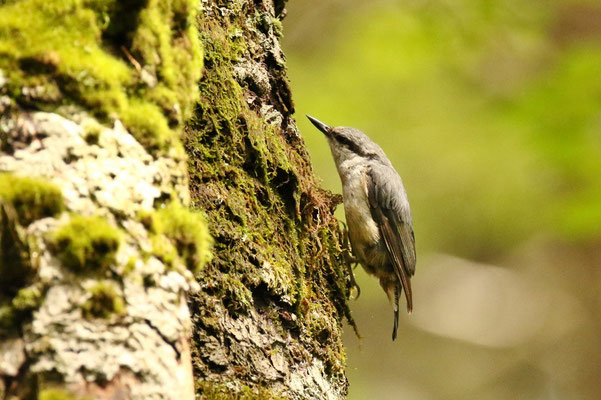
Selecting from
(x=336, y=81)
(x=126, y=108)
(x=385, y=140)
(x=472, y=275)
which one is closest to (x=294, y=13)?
(x=336, y=81)

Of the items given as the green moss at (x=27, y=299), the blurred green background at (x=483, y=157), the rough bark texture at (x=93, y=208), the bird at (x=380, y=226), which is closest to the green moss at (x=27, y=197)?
the rough bark texture at (x=93, y=208)

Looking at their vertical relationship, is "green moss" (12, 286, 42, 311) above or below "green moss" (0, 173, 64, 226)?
below

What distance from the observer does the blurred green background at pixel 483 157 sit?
222 inches

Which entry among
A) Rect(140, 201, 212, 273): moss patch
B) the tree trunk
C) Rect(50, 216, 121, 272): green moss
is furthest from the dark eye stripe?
Rect(50, 216, 121, 272): green moss

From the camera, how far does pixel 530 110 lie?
556 cm

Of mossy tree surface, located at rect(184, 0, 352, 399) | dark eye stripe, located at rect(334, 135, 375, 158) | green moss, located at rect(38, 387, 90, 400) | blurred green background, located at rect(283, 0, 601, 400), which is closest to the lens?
green moss, located at rect(38, 387, 90, 400)

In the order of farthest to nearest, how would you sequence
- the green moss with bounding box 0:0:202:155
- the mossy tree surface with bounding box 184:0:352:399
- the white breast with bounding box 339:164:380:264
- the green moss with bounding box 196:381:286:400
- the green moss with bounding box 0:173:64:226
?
the white breast with bounding box 339:164:380:264, the mossy tree surface with bounding box 184:0:352:399, the green moss with bounding box 196:381:286:400, the green moss with bounding box 0:0:202:155, the green moss with bounding box 0:173:64:226

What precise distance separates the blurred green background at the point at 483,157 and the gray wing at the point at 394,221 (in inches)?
66.9

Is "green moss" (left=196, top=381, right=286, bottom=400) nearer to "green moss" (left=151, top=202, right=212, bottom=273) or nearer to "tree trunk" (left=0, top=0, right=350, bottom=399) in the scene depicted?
"tree trunk" (left=0, top=0, right=350, bottom=399)

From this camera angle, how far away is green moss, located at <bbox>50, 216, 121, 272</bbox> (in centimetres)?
134

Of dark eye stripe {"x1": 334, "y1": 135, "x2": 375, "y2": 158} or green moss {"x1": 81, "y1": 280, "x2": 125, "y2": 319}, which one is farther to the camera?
dark eye stripe {"x1": 334, "y1": 135, "x2": 375, "y2": 158}

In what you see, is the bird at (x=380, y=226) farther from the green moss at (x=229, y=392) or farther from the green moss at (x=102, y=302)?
the green moss at (x=102, y=302)

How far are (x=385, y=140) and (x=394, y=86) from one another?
2.13ft

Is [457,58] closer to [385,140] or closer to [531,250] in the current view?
[385,140]
